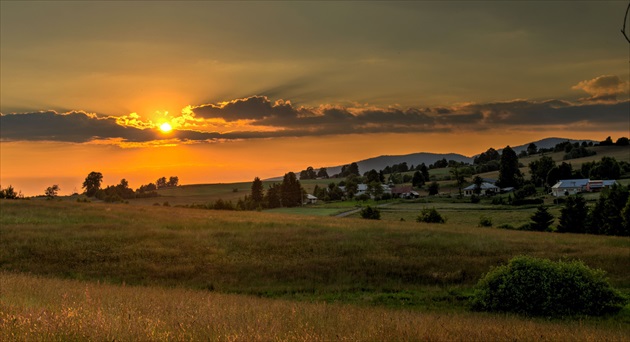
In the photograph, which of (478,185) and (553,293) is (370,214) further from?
(478,185)

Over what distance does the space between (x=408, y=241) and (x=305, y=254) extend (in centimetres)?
758

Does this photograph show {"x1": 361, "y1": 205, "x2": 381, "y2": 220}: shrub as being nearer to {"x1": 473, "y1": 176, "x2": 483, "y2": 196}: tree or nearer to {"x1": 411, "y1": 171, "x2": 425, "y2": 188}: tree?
{"x1": 473, "y1": 176, "x2": 483, "y2": 196}: tree

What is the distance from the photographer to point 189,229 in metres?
41.3

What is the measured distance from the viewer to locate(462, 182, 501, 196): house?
459 feet

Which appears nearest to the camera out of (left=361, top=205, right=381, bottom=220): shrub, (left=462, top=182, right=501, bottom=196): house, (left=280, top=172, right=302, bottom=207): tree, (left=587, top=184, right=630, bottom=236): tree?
(left=587, top=184, right=630, bottom=236): tree

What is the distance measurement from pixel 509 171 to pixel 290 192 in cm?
5776

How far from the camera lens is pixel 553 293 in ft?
59.9

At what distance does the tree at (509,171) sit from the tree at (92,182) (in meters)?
99.5

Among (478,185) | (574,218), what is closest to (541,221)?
(574,218)

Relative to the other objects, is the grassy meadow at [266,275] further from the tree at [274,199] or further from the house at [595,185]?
the tree at [274,199]

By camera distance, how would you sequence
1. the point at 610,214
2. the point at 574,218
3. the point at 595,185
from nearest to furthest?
the point at 610,214
the point at 574,218
the point at 595,185

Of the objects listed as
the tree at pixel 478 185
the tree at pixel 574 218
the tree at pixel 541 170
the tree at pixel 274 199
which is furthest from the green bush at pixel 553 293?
the tree at pixel 478 185

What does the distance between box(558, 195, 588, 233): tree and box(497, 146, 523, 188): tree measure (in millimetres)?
68435

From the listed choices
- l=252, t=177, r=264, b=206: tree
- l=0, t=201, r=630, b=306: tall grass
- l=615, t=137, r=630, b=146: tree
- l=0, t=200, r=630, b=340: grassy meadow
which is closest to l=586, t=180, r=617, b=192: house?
l=252, t=177, r=264, b=206: tree
